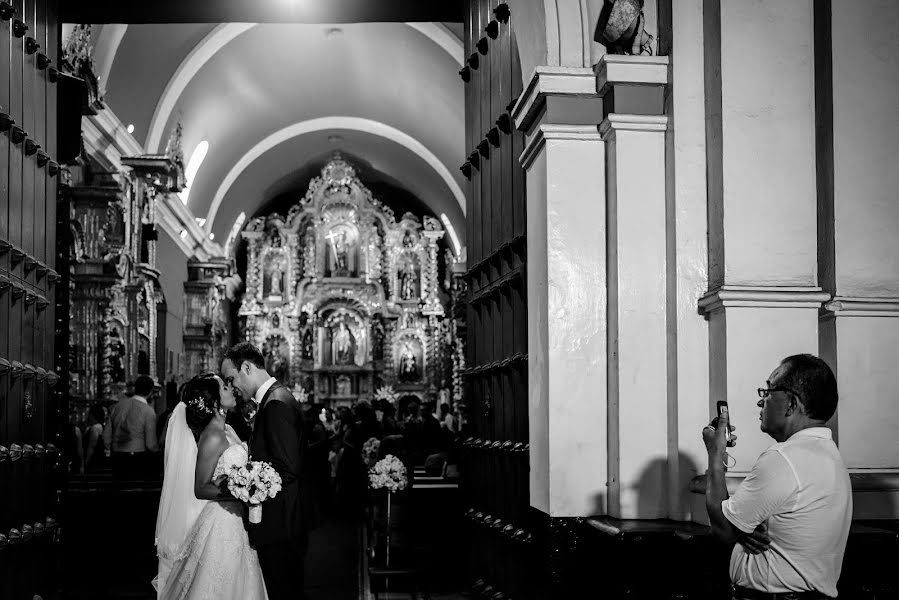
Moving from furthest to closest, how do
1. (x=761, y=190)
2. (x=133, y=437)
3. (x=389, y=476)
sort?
(x=133, y=437) → (x=389, y=476) → (x=761, y=190)

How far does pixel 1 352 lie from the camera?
6066 mm

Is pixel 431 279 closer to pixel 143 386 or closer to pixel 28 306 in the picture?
pixel 143 386

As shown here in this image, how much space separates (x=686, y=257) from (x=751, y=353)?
567mm

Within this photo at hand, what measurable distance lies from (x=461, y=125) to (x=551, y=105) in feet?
59.0

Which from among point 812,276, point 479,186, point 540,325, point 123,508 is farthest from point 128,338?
point 812,276

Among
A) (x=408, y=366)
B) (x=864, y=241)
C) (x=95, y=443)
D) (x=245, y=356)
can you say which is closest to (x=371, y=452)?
(x=95, y=443)

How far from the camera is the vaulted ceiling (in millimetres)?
18250

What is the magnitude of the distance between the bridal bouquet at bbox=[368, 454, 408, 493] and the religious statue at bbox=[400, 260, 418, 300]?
21615mm

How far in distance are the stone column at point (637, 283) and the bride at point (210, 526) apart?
1.97 m

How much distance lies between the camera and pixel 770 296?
4.92 metres

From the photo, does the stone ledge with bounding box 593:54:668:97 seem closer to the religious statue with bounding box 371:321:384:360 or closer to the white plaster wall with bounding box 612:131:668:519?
the white plaster wall with bounding box 612:131:668:519

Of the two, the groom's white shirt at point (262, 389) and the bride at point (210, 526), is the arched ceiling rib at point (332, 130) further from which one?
the groom's white shirt at point (262, 389)

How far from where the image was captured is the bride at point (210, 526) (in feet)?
19.3

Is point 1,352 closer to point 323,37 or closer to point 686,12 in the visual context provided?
point 686,12
